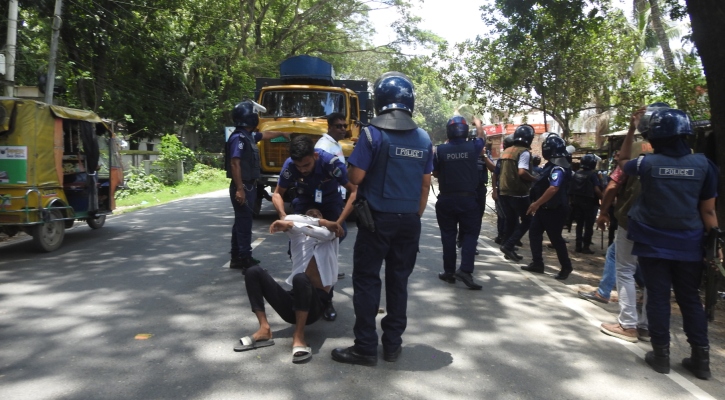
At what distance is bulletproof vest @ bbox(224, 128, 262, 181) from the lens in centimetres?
630

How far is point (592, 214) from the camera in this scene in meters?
9.46

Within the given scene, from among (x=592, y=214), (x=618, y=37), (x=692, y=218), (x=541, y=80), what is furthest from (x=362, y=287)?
(x=618, y=37)

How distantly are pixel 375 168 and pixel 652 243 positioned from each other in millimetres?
2080

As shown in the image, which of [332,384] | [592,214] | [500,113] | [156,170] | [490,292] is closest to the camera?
[332,384]

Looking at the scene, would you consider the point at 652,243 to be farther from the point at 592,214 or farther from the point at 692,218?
the point at 592,214

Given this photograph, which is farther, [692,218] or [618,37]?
[618,37]

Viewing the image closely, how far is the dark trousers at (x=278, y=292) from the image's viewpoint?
4.06 m

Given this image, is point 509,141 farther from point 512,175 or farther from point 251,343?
point 251,343

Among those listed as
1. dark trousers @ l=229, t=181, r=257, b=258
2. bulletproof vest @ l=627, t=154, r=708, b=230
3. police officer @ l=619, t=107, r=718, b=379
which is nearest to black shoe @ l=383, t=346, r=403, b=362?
police officer @ l=619, t=107, r=718, b=379

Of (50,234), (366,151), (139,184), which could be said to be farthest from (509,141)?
(139,184)

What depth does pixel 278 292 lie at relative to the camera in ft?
13.5

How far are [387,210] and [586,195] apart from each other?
22.2 ft

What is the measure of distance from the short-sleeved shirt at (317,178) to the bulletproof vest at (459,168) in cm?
190

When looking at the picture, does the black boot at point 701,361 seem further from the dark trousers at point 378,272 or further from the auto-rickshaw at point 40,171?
the auto-rickshaw at point 40,171
